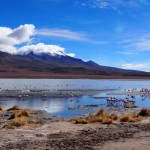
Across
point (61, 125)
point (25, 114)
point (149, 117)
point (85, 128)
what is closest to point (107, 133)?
point (85, 128)

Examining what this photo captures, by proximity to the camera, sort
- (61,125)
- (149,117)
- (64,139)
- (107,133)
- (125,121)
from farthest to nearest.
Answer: (149,117)
(125,121)
(61,125)
(107,133)
(64,139)

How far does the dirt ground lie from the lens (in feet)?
41.5

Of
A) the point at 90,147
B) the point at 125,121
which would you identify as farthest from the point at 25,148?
the point at 125,121

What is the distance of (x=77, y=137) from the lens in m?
14.6

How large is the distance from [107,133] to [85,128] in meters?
1.71

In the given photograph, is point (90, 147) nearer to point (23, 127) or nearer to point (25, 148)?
point (25, 148)

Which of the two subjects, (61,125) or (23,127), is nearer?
(23,127)

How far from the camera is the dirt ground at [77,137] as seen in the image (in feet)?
41.5

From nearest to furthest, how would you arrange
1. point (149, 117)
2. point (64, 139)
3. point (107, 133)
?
point (64, 139) < point (107, 133) < point (149, 117)

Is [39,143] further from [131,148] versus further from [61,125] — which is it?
[61,125]

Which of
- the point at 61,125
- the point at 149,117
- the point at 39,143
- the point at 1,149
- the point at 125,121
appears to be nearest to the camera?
the point at 1,149

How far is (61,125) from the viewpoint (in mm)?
18000

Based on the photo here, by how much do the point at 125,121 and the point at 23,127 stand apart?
230 inches

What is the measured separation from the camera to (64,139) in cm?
1402
